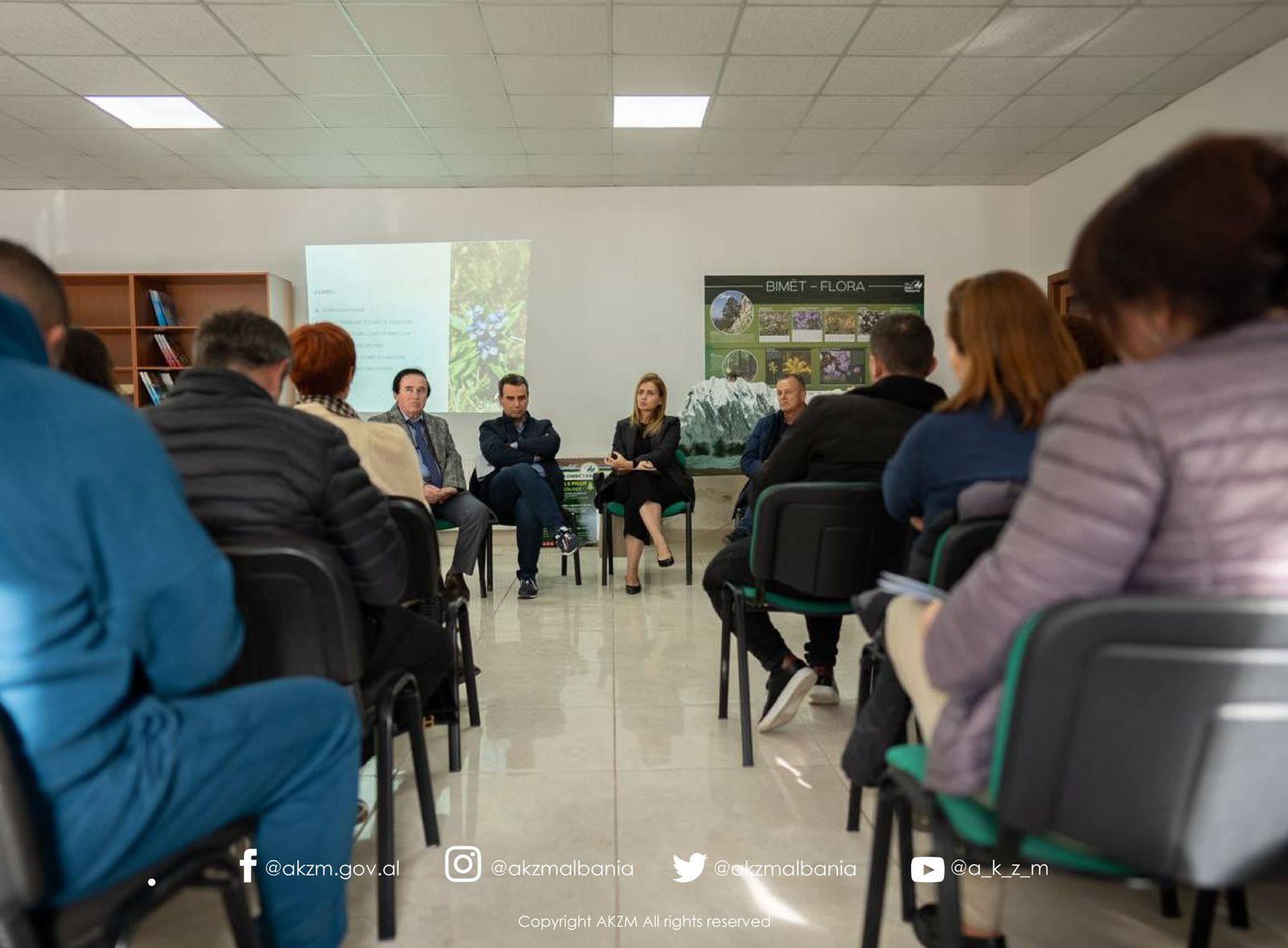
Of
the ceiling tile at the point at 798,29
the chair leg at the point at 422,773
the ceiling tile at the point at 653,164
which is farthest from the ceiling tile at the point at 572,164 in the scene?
the chair leg at the point at 422,773

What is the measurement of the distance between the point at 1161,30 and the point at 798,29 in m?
1.66

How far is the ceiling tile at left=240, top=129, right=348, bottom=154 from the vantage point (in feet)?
17.3

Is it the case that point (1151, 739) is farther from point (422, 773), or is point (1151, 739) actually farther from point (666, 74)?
point (666, 74)

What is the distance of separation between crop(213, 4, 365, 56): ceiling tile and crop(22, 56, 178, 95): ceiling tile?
72 centimetres

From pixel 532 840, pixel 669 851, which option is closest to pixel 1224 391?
pixel 669 851

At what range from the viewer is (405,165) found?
19.7 feet

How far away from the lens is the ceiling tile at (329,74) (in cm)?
425

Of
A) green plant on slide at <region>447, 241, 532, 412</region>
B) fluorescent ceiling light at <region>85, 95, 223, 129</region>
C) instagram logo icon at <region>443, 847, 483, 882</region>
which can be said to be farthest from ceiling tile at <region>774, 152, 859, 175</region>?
instagram logo icon at <region>443, 847, 483, 882</region>

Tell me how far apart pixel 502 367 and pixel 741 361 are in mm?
1825

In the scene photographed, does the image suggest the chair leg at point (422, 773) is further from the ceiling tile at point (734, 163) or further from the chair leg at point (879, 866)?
the ceiling tile at point (734, 163)

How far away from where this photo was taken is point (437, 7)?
3723 mm

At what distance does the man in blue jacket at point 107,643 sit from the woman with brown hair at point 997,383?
1.30 meters

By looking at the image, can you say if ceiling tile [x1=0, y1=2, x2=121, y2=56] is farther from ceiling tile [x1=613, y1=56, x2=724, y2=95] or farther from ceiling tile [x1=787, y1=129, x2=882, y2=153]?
ceiling tile [x1=787, y1=129, x2=882, y2=153]

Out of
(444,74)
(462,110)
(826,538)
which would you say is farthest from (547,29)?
(826,538)
